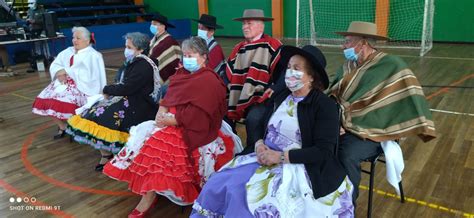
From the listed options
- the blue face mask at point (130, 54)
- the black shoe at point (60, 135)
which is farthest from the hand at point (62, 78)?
the blue face mask at point (130, 54)

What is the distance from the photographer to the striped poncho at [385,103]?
6.85 ft

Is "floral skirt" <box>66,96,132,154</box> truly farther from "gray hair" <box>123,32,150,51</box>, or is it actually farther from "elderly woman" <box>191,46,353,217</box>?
"elderly woman" <box>191,46,353,217</box>

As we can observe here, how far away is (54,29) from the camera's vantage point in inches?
322

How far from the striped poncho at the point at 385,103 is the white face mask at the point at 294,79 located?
0.47 m

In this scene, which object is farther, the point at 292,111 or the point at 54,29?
the point at 54,29

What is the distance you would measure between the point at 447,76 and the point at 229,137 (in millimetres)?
4905

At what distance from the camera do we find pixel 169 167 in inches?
91.4

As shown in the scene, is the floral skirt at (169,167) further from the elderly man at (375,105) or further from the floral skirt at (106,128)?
the elderly man at (375,105)

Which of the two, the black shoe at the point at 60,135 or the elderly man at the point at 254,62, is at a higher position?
the elderly man at the point at 254,62

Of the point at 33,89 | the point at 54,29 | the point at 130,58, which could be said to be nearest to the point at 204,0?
the point at 54,29

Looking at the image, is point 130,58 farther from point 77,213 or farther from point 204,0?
point 204,0

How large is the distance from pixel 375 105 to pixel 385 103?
5 centimetres

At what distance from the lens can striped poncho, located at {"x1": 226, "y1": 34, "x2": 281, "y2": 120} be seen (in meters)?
2.93

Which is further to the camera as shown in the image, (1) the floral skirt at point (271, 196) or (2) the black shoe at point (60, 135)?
(2) the black shoe at point (60, 135)
